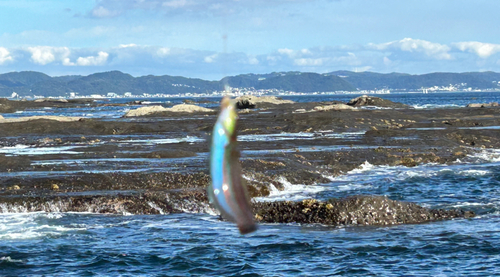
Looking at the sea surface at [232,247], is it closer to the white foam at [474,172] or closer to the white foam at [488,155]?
the white foam at [474,172]

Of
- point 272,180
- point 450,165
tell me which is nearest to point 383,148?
point 450,165

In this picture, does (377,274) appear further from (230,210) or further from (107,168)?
(107,168)

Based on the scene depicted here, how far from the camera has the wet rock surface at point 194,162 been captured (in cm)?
2027

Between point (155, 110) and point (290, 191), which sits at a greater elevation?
point (155, 110)

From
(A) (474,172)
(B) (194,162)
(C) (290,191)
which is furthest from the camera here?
(B) (194,162)

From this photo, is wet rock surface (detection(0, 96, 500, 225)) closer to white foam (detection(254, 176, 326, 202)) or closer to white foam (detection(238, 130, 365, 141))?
white foam (detection(238, 130, 365, 141))

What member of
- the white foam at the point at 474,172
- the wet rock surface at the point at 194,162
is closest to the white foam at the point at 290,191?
the wet rock surface at the point at 194,162

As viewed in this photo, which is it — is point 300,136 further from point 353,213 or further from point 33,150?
point 353,213

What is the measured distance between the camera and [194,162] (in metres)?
31.9

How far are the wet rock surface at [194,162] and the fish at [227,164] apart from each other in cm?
705

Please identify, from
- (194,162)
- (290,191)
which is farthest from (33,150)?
(290,191)

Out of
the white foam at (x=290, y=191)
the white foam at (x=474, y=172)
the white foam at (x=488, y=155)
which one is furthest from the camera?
the white foam at (x=488, y=155)

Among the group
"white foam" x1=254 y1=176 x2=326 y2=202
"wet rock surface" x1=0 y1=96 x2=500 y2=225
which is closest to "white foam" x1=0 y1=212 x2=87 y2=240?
"wet rock surface" x1=0 y1=96 x2=500 y2=225

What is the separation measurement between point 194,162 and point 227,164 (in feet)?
66.5
